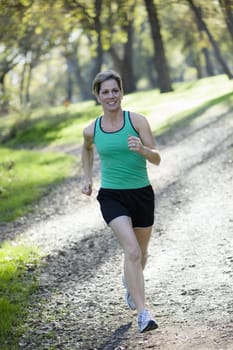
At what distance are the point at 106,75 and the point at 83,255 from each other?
12.0ft

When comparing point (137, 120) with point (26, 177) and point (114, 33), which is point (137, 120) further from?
Result: point (114, 33)

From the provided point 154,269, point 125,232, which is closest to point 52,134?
point 154,269

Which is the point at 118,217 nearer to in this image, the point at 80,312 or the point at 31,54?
the point at 80,312

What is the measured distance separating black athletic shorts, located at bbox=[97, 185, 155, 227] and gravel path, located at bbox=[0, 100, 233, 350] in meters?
1.02

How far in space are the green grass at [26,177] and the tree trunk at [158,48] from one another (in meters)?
9.94

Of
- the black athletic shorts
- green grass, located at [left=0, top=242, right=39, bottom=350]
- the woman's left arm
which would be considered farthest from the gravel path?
the woman's left arm

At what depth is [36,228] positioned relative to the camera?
10602 millimetres

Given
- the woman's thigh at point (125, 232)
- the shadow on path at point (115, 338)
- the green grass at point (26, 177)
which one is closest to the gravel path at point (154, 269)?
the shadow on path at point (115, 338)

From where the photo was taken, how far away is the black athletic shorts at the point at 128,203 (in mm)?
5355

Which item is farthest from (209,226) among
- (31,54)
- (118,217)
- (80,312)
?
(31,54)

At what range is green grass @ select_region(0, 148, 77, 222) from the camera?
497 inches

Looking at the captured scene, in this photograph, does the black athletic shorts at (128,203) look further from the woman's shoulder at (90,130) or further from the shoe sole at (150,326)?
the shoe sole at (150,326)

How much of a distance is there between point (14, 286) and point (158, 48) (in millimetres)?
22431

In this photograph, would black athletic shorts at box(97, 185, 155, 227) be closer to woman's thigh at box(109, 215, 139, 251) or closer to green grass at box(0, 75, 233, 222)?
woman's thigh at box(109, 215, 139, 251)
